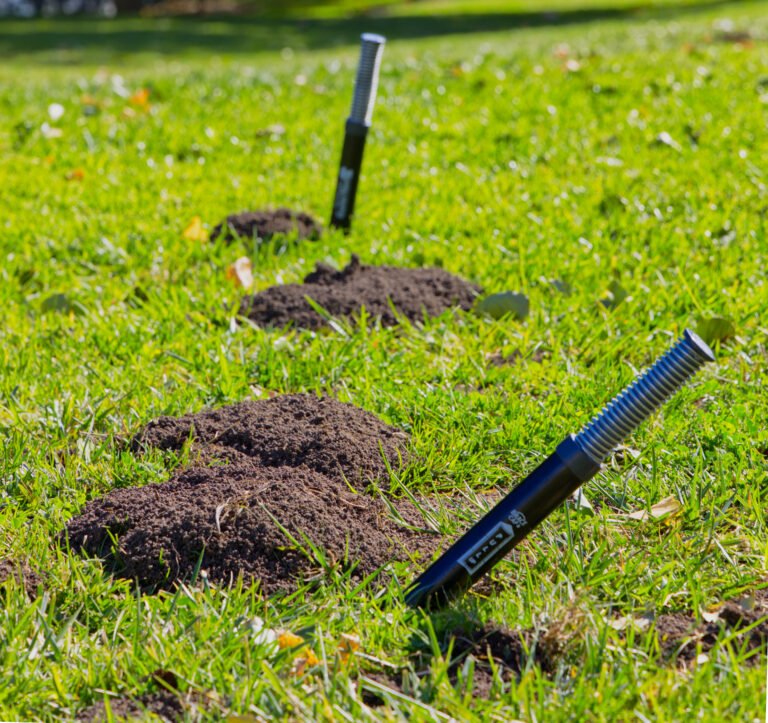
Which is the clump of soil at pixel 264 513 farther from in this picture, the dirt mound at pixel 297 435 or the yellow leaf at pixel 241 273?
the yellow leaf at pixel 241 273

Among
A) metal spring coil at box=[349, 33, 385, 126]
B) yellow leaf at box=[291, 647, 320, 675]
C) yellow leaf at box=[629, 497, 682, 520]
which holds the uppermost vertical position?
metal spring coil at box=[349, 33, 385, 126]

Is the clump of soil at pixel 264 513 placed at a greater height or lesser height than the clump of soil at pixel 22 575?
greater

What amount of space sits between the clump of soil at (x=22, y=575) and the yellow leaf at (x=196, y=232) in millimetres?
2454

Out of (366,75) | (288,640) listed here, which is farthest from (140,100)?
(288,640)

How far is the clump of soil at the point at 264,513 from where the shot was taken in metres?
2.42

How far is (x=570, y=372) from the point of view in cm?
337

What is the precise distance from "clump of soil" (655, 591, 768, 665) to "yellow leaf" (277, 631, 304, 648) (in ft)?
2.51

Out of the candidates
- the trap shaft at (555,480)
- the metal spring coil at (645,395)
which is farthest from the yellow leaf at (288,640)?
the metal spring coil at (645,395)

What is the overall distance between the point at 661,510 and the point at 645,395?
2.20ft

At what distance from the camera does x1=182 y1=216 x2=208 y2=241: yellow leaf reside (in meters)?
4.70

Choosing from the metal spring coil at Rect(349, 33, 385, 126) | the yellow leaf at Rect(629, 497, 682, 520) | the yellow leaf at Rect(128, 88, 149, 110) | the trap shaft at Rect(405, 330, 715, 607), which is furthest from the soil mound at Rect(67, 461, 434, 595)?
the yellow leaf at Rect(128, 88, 149, 110)

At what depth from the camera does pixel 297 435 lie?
287 cm

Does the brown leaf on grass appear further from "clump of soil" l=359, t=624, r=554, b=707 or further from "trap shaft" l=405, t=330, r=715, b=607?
"trap shaft" l=405, t=330, r=715, b=607

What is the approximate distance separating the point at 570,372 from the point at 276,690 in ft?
5.67
